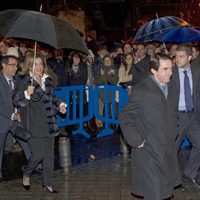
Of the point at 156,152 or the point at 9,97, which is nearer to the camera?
the point at 156,152

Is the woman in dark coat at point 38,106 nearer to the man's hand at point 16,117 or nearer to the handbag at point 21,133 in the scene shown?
the handbag at point 21,133

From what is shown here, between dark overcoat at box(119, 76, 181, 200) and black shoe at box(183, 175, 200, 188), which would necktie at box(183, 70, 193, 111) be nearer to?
black shoe at box(183, 175, 200, 188)

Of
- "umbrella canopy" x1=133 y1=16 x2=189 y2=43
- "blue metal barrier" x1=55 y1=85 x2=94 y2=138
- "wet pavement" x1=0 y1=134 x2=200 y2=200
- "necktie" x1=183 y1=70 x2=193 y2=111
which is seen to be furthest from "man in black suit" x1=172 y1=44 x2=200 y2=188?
"blue metal barrier" x1=55 y1=85 x2=94 y2=138

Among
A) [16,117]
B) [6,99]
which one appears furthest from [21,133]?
[6,99]

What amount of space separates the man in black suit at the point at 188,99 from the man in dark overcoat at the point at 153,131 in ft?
5.75

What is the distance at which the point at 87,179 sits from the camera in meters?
8.60

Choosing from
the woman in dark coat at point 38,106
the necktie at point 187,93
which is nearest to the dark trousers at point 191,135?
the necktie at point 187,93

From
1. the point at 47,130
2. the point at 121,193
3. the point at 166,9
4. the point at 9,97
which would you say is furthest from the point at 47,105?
the point at 166,9

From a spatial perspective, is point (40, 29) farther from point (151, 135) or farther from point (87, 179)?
point (87, 179)

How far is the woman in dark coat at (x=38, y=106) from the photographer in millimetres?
7398

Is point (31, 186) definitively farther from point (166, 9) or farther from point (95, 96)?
point (166, 9)

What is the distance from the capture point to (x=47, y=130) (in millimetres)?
7547

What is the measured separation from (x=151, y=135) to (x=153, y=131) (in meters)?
0.05

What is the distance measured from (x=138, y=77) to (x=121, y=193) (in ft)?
9.60
